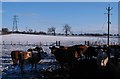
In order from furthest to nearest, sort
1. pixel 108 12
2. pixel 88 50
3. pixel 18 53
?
pixel 108 12 < pixel 88 50 < pixel 18 53

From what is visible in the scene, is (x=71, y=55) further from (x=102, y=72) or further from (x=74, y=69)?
(x=102, y=72)

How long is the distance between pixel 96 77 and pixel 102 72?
1.20 metres

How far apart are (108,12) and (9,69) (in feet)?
62.8

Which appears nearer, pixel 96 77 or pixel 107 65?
pixel 96 77

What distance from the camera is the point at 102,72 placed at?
14875 mm

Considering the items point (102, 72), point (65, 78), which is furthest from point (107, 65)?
point (65, 78)

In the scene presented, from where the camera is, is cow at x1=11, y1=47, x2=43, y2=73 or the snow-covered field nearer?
cow at x1=11, y1=47, x2=43, y2=73

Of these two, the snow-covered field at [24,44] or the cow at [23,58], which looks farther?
the snow-covered field at [24,44]

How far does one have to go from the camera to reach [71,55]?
18594 millimetres

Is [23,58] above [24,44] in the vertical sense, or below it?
below

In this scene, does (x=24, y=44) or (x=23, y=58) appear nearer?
(x=23, y=58)

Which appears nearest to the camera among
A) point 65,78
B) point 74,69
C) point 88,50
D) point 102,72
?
point 65,78

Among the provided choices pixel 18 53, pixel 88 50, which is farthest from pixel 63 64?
pixel 88 50

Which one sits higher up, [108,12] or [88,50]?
[108,12]
